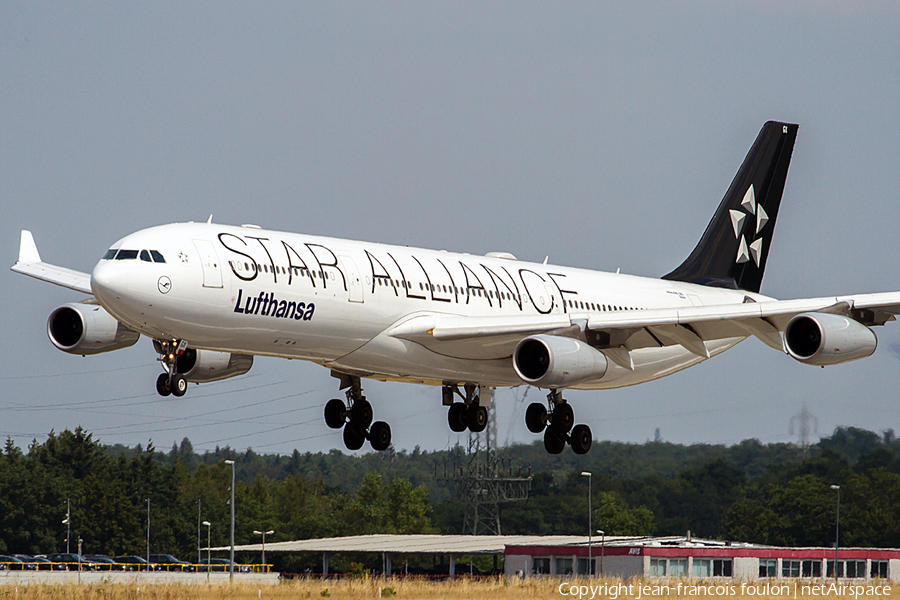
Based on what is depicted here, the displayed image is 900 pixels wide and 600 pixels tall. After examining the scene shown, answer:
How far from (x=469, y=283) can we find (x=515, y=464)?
77168 mm

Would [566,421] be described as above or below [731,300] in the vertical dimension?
below

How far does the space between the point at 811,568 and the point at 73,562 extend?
53170 millimetres

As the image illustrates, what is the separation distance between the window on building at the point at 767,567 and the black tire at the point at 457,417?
44014mm

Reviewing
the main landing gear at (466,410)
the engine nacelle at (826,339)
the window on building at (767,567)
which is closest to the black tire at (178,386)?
the main landing gear at (466,410)

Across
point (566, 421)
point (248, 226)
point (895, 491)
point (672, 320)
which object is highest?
point (248, 226)

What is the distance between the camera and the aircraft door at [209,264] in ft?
101

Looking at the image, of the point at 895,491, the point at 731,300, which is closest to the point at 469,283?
the point at 731,300

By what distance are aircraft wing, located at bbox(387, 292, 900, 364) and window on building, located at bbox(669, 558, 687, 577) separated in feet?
132

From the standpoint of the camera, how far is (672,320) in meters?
36.4

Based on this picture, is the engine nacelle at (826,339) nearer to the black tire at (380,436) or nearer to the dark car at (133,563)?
the black tire at (380,436)

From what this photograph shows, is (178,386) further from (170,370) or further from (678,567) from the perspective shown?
(678,567)

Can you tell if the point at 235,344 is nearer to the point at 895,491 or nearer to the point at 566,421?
the point at 566,421

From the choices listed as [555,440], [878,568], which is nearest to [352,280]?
[555,440]

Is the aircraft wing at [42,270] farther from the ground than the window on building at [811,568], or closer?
farther from the ground
